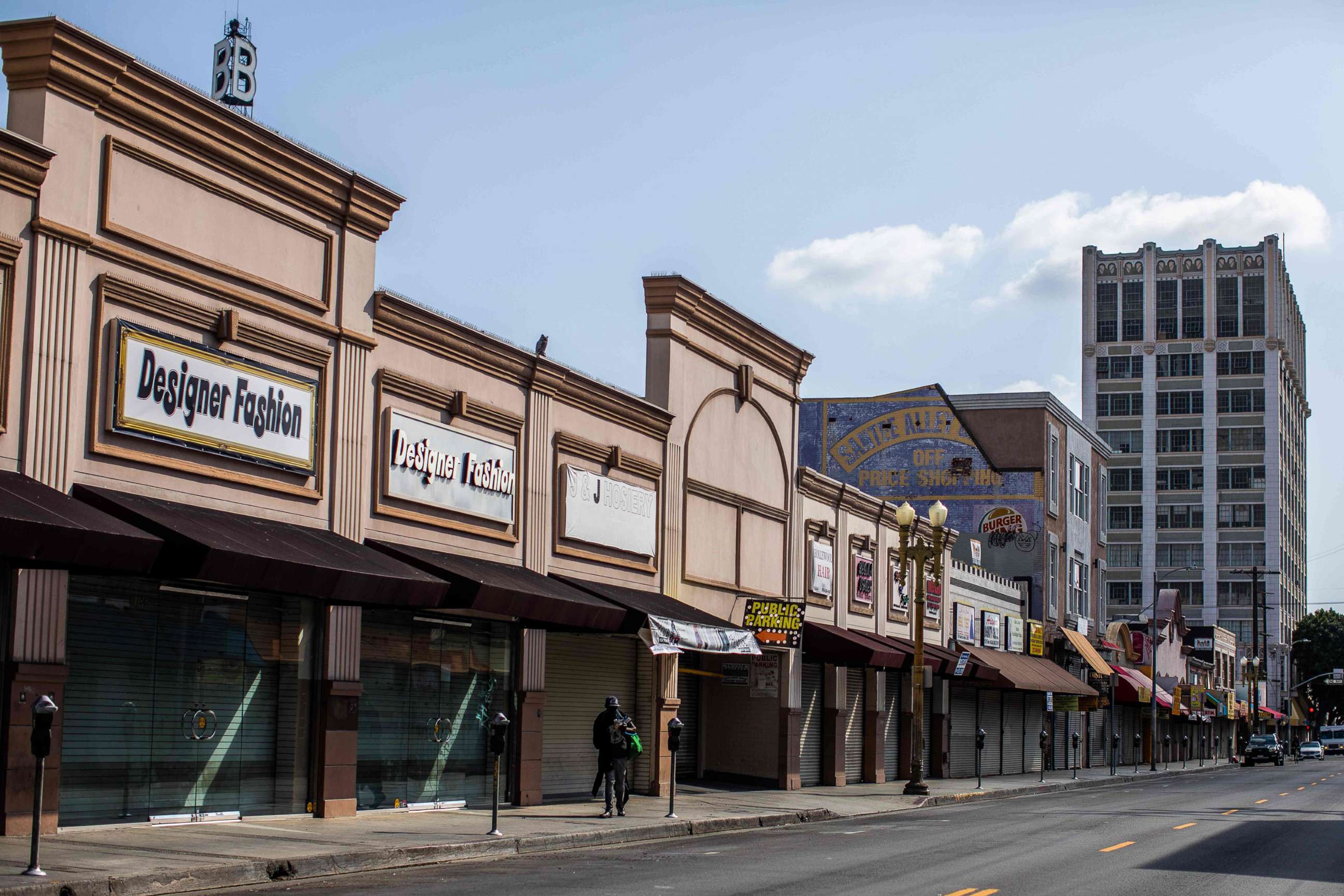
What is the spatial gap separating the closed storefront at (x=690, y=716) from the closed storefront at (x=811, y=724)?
2777 mm

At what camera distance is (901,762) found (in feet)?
131

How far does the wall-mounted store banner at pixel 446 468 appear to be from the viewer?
67.9 feet

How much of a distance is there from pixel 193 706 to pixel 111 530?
3889 mm

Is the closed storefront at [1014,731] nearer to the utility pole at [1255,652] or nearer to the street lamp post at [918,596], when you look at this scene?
the street lamp post at [918,596]

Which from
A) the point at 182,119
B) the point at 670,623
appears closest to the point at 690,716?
the point at 670,623

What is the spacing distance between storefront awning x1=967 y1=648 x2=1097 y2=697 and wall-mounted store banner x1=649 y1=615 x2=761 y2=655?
1446 cm

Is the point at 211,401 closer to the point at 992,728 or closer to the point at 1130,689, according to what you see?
the point at 992,728

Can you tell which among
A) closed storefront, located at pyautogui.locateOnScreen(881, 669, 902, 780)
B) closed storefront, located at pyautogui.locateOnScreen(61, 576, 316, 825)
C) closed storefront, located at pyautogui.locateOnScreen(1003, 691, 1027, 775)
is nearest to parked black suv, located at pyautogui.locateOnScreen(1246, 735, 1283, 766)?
closed storefront, located at pyautogui.locateOnScreen(1003, 691, 1027, 775)

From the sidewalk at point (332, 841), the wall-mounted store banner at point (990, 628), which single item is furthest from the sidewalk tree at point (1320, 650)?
the sidewalk at point (332, 841)

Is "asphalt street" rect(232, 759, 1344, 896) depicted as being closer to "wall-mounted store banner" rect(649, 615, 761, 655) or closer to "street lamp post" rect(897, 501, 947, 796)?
"wall-mounted store banner" rect(649, 615, 761, 655)

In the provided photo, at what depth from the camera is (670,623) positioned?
2447 cm

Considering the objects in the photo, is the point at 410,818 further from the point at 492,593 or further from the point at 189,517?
the point at 189,517

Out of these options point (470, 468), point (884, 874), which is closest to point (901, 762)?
point (470, 468)

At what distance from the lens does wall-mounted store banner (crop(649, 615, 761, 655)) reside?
24.0m
